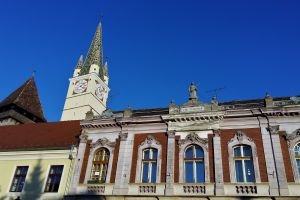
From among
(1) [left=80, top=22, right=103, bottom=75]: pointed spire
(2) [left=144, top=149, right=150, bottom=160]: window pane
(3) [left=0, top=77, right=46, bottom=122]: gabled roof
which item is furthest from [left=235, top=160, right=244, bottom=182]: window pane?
(1) [left=80, top=22, right=103, bottom=75]: pointed spire

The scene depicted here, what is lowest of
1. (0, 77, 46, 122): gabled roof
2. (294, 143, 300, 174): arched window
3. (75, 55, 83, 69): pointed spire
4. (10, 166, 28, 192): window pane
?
(10, 166, 28, 192): window pane

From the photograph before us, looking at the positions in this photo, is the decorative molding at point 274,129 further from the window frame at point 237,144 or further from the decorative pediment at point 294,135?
the window frame at point 237,144

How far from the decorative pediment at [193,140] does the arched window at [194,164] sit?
34 cm

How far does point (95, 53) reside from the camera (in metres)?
77.1

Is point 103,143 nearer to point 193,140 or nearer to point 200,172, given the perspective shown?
point 193,140

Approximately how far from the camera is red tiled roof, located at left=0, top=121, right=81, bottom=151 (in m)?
→ 27.2

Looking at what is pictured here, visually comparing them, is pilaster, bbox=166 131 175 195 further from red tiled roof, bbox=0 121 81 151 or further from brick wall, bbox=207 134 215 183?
red tiled roof, bbox=0 121 81 151

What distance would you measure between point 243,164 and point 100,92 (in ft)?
178

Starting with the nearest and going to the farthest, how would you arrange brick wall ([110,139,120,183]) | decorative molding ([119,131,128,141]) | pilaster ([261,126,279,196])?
pilaster ([261,126,279,196]) → brick wall ([110,139,120,183]) → decorative molding ([119,131,128,141])

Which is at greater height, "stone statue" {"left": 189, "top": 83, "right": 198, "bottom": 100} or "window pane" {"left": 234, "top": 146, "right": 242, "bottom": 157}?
"stone statue" {"left": 189, "top": 83, "right": 198, "bottom": 100}

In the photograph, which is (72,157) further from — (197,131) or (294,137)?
(294,137)

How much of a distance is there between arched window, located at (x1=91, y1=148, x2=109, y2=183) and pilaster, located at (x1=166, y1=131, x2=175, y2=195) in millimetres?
4611

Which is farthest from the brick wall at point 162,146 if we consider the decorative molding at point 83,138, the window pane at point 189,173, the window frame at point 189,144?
the decorative molding at point 83,138

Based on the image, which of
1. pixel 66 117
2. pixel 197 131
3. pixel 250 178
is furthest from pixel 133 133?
pixel 66 117
